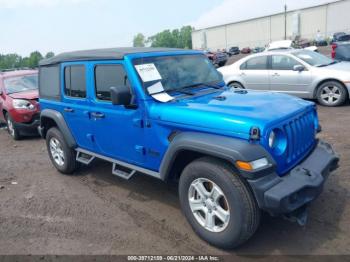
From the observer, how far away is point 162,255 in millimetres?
3412

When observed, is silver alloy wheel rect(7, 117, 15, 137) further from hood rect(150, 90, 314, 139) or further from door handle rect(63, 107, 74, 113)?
hood rect(150, 90, 314, 139)

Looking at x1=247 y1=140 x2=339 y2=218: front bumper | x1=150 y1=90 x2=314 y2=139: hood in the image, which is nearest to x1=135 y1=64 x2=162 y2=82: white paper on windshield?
x1=150 y1=90 x2=314 y2=139: hood

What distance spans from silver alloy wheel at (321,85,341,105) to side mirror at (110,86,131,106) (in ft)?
22.2

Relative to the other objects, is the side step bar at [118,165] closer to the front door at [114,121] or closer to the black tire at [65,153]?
the front door at [114,121]

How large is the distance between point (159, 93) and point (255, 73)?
262 inches

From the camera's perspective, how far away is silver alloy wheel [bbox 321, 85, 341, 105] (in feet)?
29.0

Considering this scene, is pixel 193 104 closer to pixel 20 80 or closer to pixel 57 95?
pixel 57 95

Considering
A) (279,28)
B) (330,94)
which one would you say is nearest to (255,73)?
(330,94)

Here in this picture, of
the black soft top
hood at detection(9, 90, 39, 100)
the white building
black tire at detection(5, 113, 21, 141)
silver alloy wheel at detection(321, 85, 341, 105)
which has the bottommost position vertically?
black tire at detection(5, 113, 21, 141)

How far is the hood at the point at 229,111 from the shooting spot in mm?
3154

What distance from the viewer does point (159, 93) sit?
397cm

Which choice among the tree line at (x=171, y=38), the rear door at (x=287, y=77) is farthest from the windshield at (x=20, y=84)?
the tree line at (x=171, y=38)

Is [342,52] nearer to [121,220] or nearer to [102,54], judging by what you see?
[102,54]

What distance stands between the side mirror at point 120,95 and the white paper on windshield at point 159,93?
0.84ft
